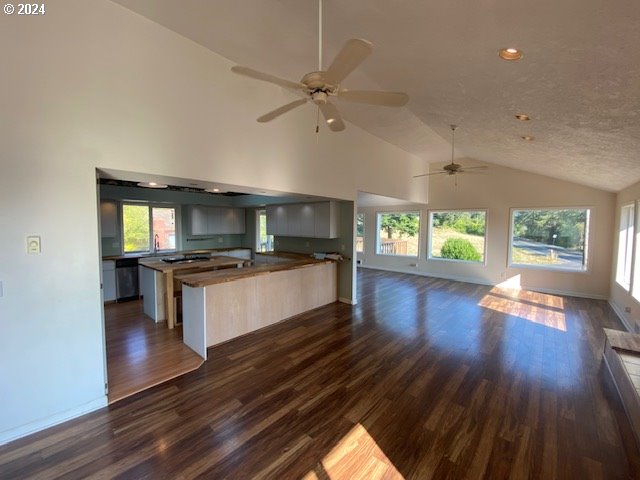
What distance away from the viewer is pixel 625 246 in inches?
200

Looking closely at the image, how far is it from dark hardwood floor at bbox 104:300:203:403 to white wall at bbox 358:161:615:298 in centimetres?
689

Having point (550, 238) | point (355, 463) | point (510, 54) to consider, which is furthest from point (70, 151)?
point (550, 238)

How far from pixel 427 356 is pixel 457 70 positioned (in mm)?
3075

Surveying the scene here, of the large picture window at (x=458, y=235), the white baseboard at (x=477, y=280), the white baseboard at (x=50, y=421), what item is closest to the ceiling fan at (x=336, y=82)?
the white baseboard at (x=50, y=421)

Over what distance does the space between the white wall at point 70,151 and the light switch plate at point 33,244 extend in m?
0.04

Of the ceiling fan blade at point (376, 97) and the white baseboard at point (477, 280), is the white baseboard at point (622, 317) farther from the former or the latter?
the ceiling fan blade at point (376, 97)

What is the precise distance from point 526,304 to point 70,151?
7277 mm

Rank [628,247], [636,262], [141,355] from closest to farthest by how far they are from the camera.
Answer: [141,355]
[636,262]
[628,247]

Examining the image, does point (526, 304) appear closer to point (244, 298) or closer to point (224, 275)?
point (244, 298)

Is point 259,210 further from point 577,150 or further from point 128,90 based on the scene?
point 577,150

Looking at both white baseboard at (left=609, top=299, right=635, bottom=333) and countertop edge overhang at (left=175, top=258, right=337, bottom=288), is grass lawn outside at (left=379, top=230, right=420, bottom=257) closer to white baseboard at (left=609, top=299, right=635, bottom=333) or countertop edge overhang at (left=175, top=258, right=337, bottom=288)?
white baseboard at (left=609, top=299, right=635, bottom=333)

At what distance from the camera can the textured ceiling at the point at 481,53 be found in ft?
5.27

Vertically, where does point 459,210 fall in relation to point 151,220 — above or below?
above

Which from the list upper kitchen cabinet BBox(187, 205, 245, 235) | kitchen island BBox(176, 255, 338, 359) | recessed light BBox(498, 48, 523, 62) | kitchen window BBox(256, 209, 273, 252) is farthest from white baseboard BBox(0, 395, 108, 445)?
kitchen window BBox(256, 209, 273, 252)
